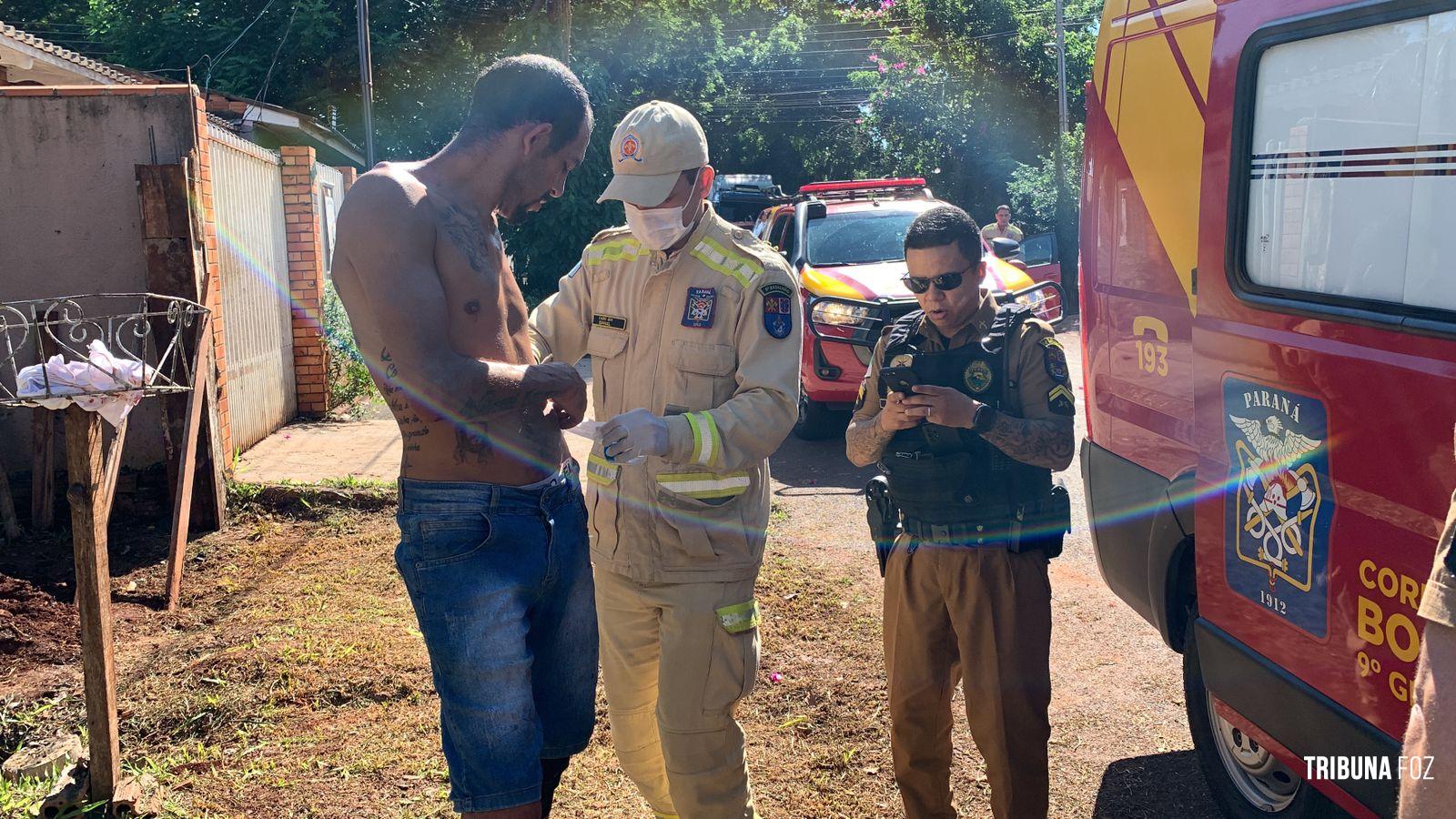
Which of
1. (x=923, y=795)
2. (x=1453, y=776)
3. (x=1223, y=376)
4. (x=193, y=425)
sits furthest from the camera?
(x=193, y=425)

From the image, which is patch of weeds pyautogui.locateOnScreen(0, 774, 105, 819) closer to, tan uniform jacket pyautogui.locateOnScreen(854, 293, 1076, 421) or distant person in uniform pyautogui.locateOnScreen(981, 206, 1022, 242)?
tan uniform jacket pyautogui.locateOnScreen(854, 293, 1076, 421)

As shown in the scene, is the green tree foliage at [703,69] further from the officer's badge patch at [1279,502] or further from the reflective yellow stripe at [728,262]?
the officer's badge patch at [1279,502]

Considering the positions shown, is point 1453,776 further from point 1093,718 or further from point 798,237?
point 798,237

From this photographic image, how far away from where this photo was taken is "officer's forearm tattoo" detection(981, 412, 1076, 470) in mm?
2939

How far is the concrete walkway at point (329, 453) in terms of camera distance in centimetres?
745

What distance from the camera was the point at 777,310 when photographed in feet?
9.09

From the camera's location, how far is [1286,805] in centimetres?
307

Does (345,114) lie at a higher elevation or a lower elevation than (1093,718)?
higher

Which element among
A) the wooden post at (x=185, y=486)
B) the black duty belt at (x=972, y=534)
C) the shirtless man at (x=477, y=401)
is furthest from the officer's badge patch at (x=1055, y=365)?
the wooden post at (x=185, y=486)

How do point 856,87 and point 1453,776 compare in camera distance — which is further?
point 856,87

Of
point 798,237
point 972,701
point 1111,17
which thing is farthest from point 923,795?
point 798,237

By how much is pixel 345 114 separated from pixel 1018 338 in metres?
24.0

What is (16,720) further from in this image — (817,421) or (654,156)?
(817,421)

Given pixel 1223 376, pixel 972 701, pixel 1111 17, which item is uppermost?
pixel 1111 17
